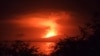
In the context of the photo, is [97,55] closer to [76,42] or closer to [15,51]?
[76,42]

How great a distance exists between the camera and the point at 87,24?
77.3 feet

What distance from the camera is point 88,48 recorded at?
860 inches

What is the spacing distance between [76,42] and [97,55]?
84.4 inches

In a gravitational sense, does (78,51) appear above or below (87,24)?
below

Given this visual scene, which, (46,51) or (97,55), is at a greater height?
(46,51)

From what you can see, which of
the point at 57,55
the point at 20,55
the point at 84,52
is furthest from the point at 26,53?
the point at 84,52

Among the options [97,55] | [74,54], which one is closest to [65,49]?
[74,54]

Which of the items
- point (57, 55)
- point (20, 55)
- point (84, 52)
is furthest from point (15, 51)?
point (84, 52)

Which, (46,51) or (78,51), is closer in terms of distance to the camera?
(78,51)

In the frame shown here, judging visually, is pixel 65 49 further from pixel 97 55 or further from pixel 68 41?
pixel 97 55

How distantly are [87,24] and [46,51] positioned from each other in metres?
2.93

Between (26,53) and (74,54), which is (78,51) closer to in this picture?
(74,54)

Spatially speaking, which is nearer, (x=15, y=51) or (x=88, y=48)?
(x=88, y=48)

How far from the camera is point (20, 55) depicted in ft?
75.9
